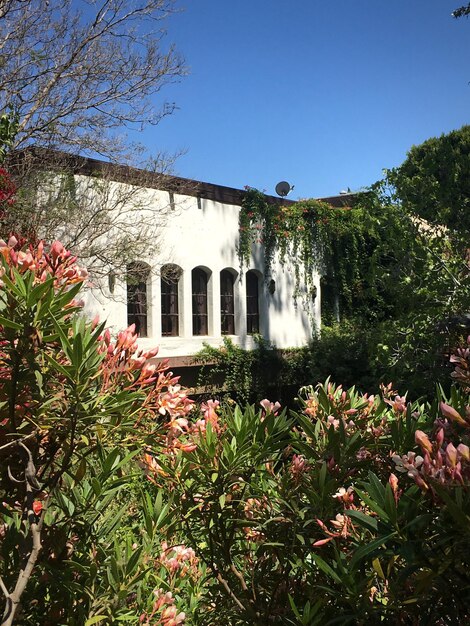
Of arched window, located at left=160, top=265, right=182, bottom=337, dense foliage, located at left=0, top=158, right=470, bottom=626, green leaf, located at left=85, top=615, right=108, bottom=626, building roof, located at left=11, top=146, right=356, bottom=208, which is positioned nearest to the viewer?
dense foliage, located at left=0, top=158, right=470, bottom=626

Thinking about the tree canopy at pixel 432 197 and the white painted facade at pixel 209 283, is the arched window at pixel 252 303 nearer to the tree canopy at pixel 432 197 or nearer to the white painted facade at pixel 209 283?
the white painted facade at pixel 209 283

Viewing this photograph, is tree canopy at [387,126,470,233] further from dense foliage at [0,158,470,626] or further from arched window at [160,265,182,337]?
dense foliage at [0,158,470,626]

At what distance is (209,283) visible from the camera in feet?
42.8

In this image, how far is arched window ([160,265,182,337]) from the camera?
39.6ft

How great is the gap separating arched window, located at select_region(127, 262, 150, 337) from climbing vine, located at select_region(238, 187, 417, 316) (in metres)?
3.00

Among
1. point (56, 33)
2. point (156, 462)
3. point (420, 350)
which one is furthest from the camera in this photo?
point (56, 33)

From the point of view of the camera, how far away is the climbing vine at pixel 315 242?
13898 millimetres

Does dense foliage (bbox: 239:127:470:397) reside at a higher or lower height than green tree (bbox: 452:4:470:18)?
lower

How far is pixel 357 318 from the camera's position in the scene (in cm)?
1577

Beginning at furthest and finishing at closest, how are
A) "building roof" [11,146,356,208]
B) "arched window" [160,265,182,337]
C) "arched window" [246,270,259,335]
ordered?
"arched window" [246,270,259,335], "arched window" [160,265,182,337], "building roof" [11,146,356,208]

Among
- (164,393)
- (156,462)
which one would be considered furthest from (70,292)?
(156,462)

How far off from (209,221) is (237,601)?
11466mm

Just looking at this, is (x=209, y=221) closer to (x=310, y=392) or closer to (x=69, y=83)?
(x=69, y=83)

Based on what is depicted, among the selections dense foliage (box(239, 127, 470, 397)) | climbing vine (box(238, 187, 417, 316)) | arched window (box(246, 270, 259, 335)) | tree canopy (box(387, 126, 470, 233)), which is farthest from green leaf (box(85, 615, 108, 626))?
arched window (box(246, 270, 259, 335))
